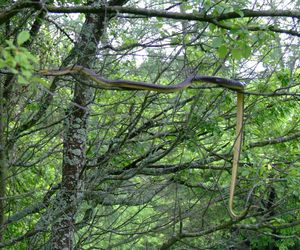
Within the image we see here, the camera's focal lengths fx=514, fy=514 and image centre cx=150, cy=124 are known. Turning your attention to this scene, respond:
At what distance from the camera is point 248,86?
582 centimetres

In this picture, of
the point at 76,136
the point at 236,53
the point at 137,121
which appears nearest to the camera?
the point at 236,53

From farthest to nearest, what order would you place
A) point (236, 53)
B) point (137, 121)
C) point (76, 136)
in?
1. point (76, 136)
2. point (137, 121)
3. point (236, 53)

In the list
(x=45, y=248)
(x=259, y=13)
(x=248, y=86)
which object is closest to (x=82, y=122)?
(x=45, y=248)

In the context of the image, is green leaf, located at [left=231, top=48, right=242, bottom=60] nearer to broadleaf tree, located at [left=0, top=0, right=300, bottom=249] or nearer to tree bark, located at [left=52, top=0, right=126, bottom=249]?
broadleaf tree, located at [left=0, top=0, right=300, bottom=249]

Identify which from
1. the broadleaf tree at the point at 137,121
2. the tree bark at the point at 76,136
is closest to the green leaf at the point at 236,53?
the broadleaf tree at the point at 137,121

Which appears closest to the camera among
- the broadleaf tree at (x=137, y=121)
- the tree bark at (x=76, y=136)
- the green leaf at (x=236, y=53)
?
the green leaf at (x=236, y=53)

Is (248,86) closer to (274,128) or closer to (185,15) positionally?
(274,128)

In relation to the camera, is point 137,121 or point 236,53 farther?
point 137,121

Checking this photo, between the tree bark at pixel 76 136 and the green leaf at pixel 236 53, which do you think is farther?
the tree bark at pixel 76 136

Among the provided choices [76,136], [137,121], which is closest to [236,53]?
[137,121]

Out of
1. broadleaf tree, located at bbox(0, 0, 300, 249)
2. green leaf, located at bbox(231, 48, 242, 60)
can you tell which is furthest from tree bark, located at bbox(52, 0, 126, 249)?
green leaf, located at bbox(231, 48, 242, 60)

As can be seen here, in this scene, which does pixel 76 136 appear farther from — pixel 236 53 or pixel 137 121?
pixel 236 53

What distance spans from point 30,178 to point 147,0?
2.92m

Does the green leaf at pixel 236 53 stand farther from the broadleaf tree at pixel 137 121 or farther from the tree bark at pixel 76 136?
the tree bark at pixel 76 136
